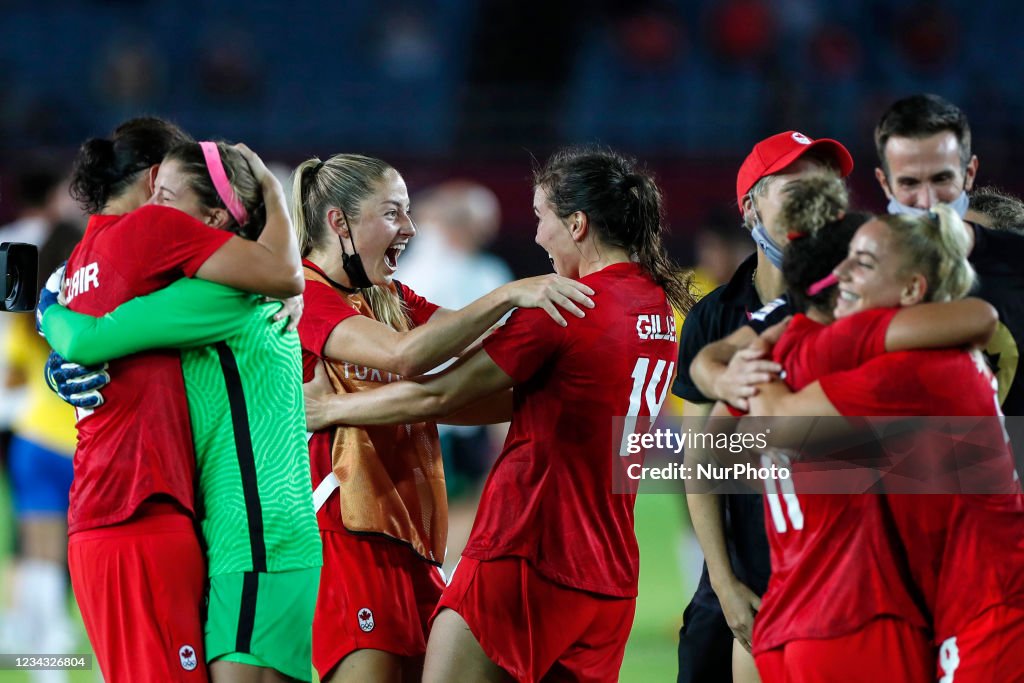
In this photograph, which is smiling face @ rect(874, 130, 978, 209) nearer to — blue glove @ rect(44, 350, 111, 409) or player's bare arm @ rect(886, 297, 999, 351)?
player's bare arm @ rect(886, 297, 999, 351)

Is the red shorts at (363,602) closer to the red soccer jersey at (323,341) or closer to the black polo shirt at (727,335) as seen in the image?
the red soccer jersey at (323,341)

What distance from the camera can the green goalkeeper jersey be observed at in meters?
3.40

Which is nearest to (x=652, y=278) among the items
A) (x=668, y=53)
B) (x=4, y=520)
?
(x=4, y=520)

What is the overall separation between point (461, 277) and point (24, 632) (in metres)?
4.24

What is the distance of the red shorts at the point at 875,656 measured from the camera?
115 inches

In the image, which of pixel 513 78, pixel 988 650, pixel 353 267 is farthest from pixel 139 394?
pixel 513 78

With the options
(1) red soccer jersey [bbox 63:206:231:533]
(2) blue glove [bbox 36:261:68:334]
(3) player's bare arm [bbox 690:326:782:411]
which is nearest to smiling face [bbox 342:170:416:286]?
(1) red soccer jersey [bbox 63:206:231:533]

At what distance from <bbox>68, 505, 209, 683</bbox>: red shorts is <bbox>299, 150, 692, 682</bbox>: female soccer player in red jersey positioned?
69 centimetres

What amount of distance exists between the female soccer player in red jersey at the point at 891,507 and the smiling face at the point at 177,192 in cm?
161

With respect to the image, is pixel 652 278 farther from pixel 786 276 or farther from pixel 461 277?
pixel 461 277

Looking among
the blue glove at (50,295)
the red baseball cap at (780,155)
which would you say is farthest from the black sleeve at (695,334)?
the blue glove at (50,295)

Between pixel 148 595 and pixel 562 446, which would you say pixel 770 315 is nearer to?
pixel 562 446

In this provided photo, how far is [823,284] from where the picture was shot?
3.10m

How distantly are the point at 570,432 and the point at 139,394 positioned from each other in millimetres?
1200
